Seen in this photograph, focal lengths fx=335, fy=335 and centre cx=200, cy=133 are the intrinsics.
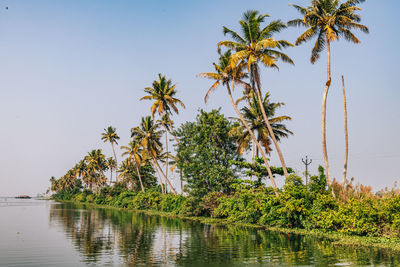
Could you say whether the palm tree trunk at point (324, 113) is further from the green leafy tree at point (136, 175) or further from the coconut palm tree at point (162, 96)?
the green leafy tree at point (136, 175)

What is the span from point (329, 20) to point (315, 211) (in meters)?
14.1

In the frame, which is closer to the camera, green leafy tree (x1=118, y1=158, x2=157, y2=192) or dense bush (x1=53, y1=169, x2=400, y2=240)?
dense bush (x1=53, y1=169, x2=400, y2=240)

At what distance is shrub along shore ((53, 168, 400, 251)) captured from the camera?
1738 cm

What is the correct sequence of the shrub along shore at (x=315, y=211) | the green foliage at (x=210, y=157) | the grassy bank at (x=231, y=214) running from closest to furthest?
the grassy bank at (x=231, y=214) < the shrub along shore at (x=315, y=211) < the green foliage at (x=210, y=157)

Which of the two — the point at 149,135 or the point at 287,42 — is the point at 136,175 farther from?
the point at 287,42

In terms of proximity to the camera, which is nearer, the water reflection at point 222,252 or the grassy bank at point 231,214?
the water reflection at point 222,252

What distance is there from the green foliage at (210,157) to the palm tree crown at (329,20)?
1399 cm

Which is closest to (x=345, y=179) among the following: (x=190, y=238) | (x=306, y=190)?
(x=306, y=190)

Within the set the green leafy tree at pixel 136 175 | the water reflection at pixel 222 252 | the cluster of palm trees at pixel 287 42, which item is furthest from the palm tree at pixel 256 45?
the green leafy tree at pixel 136 175

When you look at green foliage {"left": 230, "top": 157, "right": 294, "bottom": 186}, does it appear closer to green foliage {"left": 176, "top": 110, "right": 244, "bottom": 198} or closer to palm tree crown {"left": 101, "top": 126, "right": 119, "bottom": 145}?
green foliage {"left": 176, "top": 110, "right": 244, "bottom": 198}

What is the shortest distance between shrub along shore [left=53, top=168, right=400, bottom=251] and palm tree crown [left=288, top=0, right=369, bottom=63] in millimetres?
10838

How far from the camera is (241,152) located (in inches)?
1400

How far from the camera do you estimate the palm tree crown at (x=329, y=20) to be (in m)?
25.2

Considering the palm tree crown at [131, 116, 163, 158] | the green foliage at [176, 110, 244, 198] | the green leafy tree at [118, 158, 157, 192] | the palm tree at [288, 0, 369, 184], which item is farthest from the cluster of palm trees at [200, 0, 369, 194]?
the green leafy tree at [118, 158, 157, 192]
